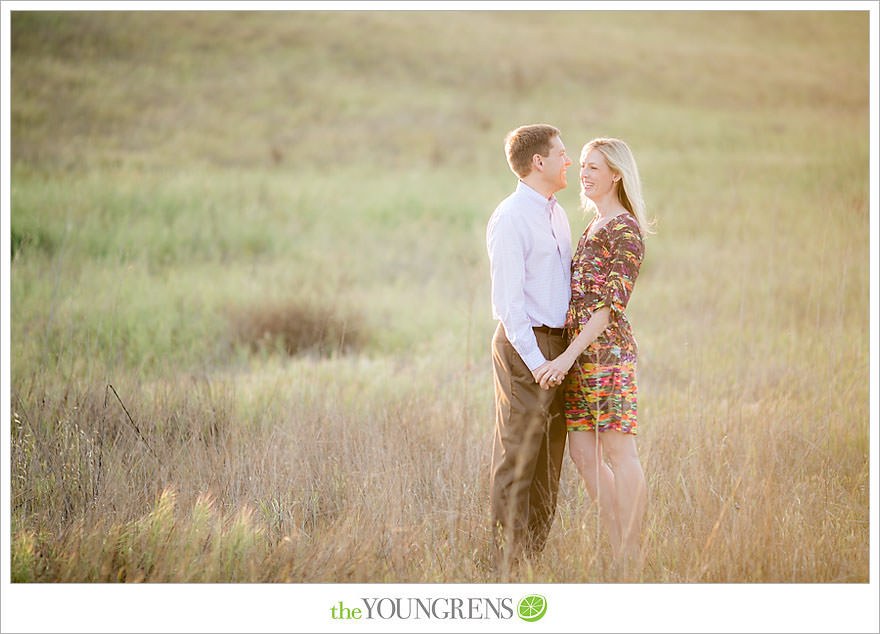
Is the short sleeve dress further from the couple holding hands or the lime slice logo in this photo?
the lime slice logo

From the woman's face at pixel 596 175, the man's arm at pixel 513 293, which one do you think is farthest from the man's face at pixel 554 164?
the man's arm at pixel 513 293

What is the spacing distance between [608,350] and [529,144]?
1.02 metres

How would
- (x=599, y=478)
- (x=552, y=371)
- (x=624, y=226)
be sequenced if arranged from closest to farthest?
1. (x=552, y=371)
2. (x=624, y=226)
3. (x=599, y=478)

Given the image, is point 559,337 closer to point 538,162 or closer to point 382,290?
point 538,162

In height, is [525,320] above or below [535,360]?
above

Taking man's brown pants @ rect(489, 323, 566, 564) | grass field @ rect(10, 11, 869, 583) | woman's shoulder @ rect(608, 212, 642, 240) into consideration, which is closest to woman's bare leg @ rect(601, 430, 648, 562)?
grass field @ rect(10, 11, 869, 583)

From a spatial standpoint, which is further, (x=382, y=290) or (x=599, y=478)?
(x=382, y=290)

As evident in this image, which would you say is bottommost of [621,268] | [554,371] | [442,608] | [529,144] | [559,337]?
[442,608]

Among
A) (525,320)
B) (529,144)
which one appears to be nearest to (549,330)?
(525,320)

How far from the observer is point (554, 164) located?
3.54 meters

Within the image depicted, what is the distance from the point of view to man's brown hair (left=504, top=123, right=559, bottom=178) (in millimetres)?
3541

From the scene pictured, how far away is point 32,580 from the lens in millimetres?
3629

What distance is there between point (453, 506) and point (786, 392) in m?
3.29

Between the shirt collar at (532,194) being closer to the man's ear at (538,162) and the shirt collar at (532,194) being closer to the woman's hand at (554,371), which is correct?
the man's ear at (538,162)
